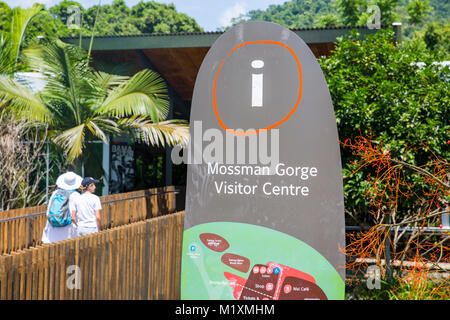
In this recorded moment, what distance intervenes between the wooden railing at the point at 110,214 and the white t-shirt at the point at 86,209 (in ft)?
2.53

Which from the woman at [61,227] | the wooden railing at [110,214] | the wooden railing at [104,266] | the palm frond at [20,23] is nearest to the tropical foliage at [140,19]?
the palm frond at [20,23]

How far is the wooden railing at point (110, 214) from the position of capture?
237 inches

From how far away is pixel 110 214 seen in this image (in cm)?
766

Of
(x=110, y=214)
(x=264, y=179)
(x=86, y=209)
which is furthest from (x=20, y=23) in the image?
(x=264, y=179)

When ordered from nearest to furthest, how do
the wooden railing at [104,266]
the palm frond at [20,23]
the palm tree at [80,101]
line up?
the wooden railing at [104,266]
the palm tree at [80,101]
the palm frond at [20,23]

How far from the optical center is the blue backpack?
19.5ft

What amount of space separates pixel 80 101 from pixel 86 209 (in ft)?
14.1

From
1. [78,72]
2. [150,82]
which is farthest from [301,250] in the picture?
[78,72]

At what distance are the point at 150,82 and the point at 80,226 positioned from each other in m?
4.41

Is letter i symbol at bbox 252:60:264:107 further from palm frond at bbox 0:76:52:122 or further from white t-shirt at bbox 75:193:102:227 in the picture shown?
palm frond at bbox 0:76:52:122

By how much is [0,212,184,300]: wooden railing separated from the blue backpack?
1363 millimetres

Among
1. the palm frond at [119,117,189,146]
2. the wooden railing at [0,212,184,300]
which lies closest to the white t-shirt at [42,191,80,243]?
the wooden railing at [0,212,184,300]

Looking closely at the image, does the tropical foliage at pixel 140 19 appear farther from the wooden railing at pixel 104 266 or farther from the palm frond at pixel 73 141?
the wooden railing at pixel 104 266

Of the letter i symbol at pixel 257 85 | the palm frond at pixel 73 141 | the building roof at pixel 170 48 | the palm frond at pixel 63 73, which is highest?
the building roof at pixel 170 48
